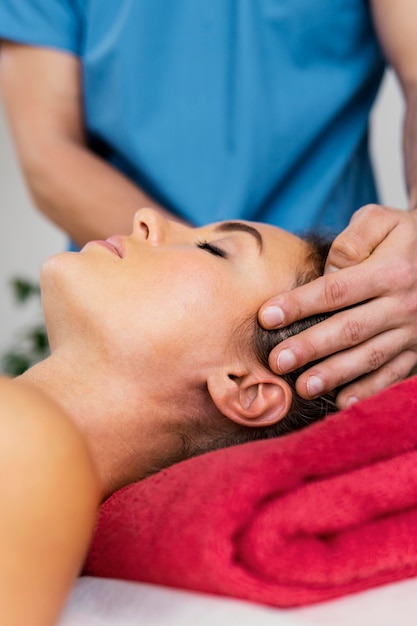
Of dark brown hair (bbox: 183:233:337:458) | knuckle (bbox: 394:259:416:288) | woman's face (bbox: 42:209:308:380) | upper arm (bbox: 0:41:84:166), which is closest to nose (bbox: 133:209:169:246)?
woman's face (bbox: 42:209:308:380)

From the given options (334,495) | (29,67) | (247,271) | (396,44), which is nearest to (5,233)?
(29,67)

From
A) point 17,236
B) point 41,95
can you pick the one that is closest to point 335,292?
point 41,95

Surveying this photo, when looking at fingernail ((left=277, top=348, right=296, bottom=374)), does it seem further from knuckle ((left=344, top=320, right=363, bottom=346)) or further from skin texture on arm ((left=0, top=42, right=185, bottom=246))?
skin texture on arm ((left=0, top=42, right=185, bottom=246))

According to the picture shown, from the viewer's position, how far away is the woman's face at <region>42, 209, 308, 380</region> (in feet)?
3.04

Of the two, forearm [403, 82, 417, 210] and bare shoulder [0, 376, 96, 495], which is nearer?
bare shoulder [0, 376, 96, 495]

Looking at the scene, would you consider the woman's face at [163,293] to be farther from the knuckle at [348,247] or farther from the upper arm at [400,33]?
the upper arm at [400,33]

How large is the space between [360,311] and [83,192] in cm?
67

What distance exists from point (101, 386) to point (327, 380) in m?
0.26

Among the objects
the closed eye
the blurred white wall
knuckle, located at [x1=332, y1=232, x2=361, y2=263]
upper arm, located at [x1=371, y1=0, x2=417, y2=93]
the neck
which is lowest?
the blurred white wall

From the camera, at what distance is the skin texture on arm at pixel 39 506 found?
1.92 feet

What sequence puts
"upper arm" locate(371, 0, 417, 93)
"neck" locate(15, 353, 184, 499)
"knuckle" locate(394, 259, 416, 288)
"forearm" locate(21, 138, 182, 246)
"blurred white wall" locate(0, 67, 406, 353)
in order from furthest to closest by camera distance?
1. "blurred white wall" locate(0, 67, 406, 353)
2. "forearm" locate(21, 138, 182, 246)
3. "upper arm" locate(371, 0, 417, 93)
4. "knuckle" locate(394, 259, 416, 288)
5. "neck" locate(15, 353, 184, 499)

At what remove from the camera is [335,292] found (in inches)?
38.0

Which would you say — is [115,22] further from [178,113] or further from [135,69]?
[178,113]

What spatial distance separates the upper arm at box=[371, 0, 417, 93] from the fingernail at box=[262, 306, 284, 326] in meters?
0.62
